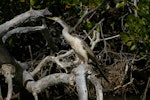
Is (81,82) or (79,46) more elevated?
(79,46)

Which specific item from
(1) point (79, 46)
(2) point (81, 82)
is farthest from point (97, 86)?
(1) point (79, 46)

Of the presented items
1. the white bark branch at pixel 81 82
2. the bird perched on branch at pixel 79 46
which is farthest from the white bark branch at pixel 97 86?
the bird perched on branch at pixel 79 46

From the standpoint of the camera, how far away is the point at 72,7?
248 inches

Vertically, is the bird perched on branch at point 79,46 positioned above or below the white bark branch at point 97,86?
above

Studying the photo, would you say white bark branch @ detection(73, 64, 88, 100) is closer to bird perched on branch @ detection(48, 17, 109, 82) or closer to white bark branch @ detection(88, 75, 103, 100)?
white bark branch @ detection(88, 75, 103, 100)

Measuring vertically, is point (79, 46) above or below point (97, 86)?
above

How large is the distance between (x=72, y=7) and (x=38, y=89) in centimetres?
186

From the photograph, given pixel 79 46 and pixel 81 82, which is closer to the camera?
pixel 81 82

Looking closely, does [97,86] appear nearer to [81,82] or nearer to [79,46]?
[81,82]

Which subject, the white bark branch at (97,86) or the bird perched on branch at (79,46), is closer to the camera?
the white bark branch at (97,86)

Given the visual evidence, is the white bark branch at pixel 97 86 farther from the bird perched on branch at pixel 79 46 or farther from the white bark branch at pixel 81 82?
the bird perched on branch at pixel 79 46

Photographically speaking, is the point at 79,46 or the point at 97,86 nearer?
the point at 97,86

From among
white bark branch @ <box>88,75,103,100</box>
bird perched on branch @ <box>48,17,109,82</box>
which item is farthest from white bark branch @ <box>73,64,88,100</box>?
bird perched on branch @ <box>48,17,109,82</box>

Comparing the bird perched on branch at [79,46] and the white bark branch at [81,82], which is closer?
the white bark branch at [81,82]
